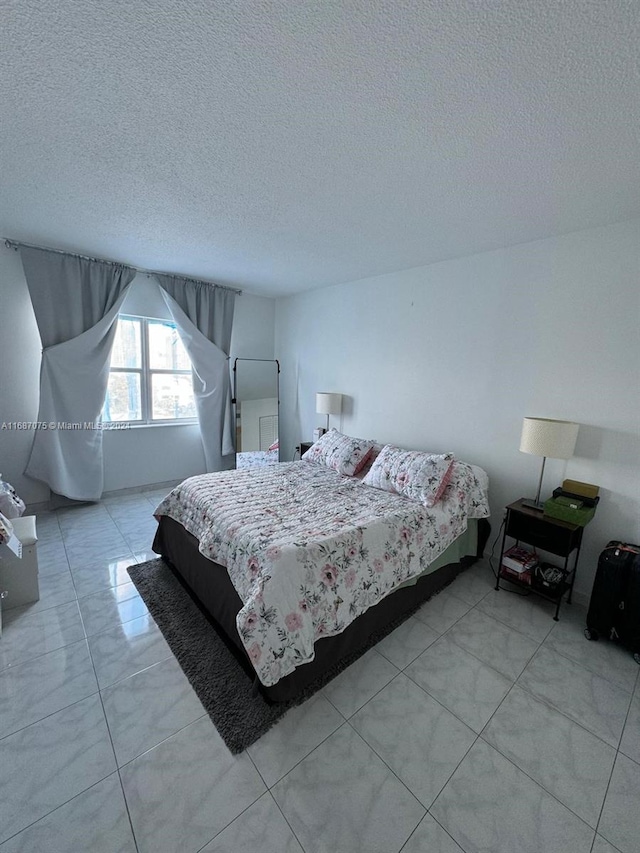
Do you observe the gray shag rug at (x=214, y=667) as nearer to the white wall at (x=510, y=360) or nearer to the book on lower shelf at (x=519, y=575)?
the book on lower shelf at (x=519, y=575)

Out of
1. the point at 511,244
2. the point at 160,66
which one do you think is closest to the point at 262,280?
the point at 511,244

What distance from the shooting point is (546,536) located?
2203 mm

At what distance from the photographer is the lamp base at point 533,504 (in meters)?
2.32

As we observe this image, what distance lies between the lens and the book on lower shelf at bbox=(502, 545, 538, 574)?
2.33 metres

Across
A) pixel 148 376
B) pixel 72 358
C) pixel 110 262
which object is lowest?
pixel 148 376

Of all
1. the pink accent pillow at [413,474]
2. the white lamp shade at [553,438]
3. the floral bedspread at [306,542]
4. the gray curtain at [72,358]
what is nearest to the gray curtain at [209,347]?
the gray curtain at [72,358]

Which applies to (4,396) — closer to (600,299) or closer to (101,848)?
(101,848)

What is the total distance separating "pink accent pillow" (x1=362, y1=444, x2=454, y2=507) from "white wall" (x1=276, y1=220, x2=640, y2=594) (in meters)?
0.51

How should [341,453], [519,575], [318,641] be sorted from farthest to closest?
[341,453], [519,575], [318,641]

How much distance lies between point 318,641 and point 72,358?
3371 mm

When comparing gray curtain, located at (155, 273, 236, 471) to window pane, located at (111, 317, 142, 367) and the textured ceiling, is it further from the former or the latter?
the textured ceiling

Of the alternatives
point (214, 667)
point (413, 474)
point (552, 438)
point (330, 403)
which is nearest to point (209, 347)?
point (330, 403)

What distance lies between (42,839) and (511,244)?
12.6 feet

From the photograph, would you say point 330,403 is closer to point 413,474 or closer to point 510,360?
point 413,474
